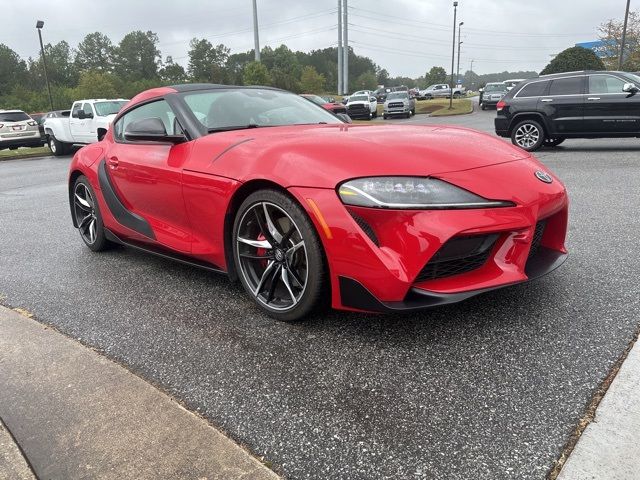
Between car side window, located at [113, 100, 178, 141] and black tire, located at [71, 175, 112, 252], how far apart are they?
53cm

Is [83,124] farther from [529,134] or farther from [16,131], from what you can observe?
[529,134]

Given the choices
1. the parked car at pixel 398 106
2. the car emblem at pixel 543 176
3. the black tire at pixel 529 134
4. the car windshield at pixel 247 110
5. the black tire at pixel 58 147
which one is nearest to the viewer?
the car emblem at pixel 543 176

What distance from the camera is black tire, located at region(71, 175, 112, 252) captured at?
4.21 meters

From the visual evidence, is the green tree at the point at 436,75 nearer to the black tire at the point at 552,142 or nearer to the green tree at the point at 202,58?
the green tree at the point at 202,58

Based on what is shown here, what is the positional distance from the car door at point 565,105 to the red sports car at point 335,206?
814 centimetres

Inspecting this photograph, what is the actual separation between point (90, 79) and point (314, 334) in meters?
63.0

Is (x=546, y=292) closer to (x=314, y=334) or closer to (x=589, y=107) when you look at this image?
(x=314, y=334)

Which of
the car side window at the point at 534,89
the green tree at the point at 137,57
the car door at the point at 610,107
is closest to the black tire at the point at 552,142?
the car door at the point at 610,107

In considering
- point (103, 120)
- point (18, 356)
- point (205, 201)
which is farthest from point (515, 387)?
point (103, 120)

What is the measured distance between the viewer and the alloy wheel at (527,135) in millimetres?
10648

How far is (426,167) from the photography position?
7.88ft

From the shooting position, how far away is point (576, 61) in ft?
93.9

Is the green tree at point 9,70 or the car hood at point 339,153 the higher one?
the green tree at point 9,70

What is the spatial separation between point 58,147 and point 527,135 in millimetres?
14719
